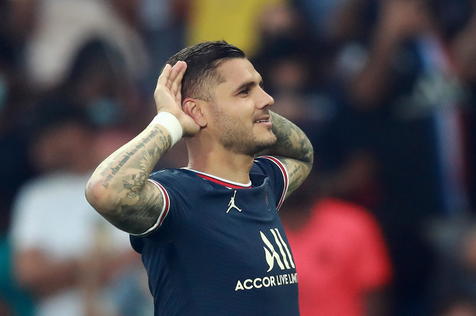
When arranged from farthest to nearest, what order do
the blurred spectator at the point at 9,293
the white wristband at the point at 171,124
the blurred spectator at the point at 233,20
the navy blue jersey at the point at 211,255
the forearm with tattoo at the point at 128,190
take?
1. the blurred spectator at the point at 233,20
2. the blurred spectator at the point at 9,293
3. the white wristband at the point at 171,124
4. the navy blue jersey at the point at 211,255
5. the forearm with tattoo at the point at 128,190

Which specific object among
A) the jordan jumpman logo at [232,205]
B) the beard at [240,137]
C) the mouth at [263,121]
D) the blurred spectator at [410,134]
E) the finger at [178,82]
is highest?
the blurred spectator at [410,134]

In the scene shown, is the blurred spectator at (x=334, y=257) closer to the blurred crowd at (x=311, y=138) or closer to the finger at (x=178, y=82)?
the blurred crowd at (x=311, y=138)

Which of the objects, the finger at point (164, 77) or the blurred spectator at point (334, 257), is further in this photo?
the blurred spectator at point (334, 257)

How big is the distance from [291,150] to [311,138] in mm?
3108

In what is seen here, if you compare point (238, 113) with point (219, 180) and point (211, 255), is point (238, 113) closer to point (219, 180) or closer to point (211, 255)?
point (219, 180)

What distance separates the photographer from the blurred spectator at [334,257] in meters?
7.99

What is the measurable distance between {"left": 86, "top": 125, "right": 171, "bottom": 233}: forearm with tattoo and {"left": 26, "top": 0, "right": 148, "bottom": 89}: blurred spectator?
5.12 metres

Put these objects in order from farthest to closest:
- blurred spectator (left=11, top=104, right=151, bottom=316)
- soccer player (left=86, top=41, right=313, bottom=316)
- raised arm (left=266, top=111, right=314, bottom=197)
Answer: blurred spectator (left=11, top=104, right=151, bottom=316) < raised arm (left=266, top=111, right=314, bottom=197) < soccer player (left=86, top=41, right=313, bottom=316)

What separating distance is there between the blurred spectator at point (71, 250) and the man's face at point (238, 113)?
10.6 feet

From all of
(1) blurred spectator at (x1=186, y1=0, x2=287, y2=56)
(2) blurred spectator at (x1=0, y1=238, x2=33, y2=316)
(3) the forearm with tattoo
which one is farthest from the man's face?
(1) blurred spectator at (x1=186, y1=0, x2=287, y2=56)

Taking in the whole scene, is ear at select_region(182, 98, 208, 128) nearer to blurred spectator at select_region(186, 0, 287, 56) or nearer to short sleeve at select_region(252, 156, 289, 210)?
short sleeve at select_region(252, 156, 289, 210)

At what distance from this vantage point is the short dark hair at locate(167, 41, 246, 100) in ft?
17.8

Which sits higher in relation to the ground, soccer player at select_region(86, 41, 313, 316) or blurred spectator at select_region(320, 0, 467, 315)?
blurred spectator at select_region(320, 0, 467, 315)

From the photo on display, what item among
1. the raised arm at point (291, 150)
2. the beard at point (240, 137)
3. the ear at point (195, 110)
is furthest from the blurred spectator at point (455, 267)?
the ear at point (195, 110)
